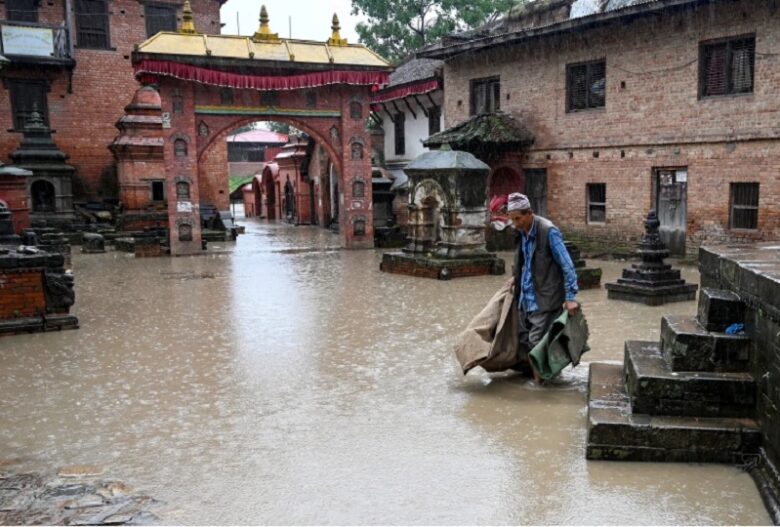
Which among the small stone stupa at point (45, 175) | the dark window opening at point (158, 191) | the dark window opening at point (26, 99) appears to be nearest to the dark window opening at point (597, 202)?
the dark window opening at point (158, 191)

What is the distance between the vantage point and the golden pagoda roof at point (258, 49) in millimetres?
18547

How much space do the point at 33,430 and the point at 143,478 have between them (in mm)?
1557

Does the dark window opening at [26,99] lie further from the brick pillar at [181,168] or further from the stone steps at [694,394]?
the stone steps at [694,394]

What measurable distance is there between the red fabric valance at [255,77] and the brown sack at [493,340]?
14.1 m

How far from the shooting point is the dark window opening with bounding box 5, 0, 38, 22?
2545 centimetres

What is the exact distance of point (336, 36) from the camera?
21.0m

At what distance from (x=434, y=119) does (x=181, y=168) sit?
31.4ft

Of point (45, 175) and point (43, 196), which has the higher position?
point (45, 175)

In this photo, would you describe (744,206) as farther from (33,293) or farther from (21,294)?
(21,294)

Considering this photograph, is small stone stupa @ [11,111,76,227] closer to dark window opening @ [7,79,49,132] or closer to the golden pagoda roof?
dark window opening @ [7,79,49,132]

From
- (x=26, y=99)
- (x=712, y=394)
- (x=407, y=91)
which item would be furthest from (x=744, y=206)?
(x=26, y=99)

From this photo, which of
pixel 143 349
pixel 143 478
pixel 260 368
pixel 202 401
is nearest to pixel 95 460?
pixel 143 478

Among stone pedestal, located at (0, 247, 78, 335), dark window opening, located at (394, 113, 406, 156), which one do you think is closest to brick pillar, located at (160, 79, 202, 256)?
stone pedestal, located at (0, 247, 78, 335)

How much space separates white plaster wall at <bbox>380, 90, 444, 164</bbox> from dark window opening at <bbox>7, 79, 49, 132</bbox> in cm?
1233
